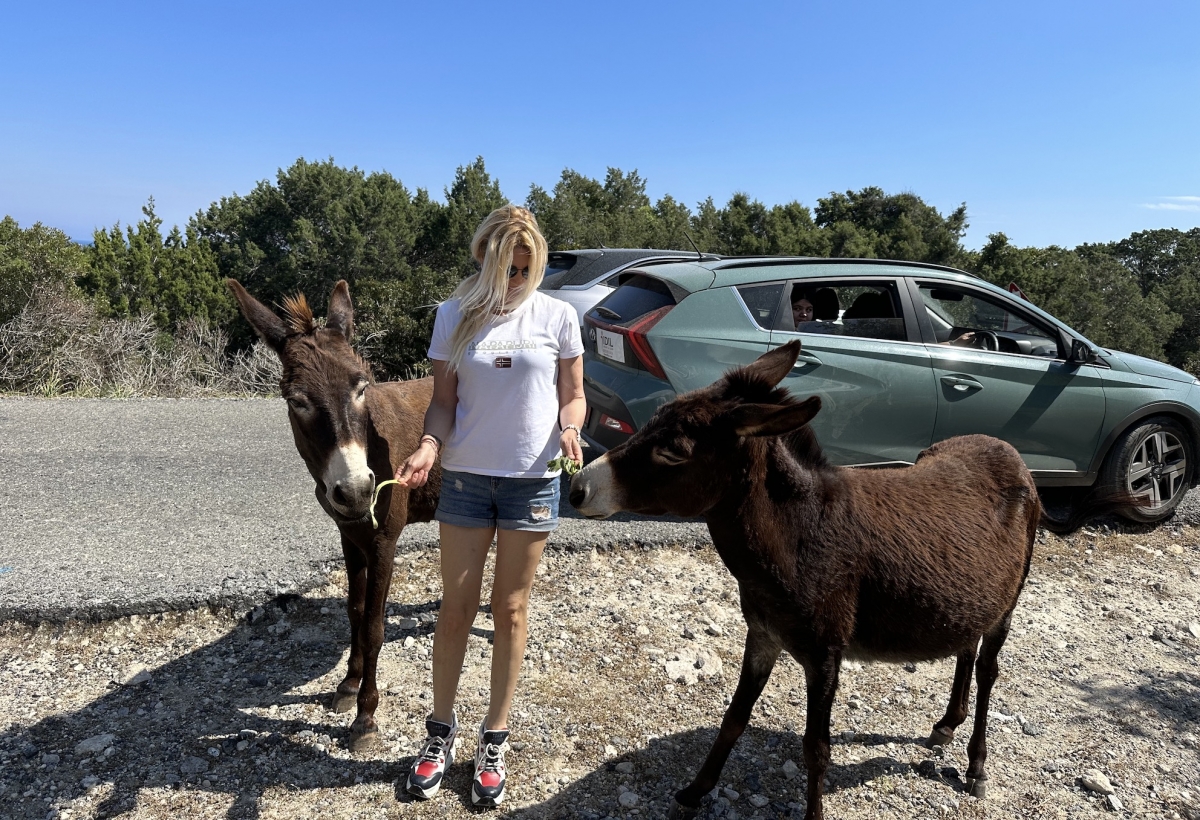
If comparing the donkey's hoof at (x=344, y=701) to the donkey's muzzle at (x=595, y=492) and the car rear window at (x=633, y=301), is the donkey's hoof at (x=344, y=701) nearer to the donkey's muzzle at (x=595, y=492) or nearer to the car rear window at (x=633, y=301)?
the donkey's muzzle at (x=595, y=492)

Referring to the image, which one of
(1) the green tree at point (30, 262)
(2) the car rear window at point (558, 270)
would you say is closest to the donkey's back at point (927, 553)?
(2) the car rear window at point (558, 270)

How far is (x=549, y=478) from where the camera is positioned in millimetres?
2846

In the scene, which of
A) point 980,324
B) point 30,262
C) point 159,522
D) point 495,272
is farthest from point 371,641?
point 30,262

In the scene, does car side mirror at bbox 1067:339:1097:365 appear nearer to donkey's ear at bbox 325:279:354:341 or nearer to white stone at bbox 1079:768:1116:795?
white stone at bbox 1079:768:1116:795

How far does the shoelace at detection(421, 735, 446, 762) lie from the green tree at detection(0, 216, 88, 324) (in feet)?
41.3

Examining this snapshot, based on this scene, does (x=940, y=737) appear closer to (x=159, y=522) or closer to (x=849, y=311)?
(x=849, y=311)

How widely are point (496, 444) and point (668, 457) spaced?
2.29 feet

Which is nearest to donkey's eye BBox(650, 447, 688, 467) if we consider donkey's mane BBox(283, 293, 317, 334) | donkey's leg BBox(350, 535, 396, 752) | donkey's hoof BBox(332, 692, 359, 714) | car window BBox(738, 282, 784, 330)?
donkey's leg BBox(350, 535, 396, 752)

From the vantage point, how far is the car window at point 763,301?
5.56 meters

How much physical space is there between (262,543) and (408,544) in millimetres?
976

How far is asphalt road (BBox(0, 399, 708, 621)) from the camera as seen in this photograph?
164 inches

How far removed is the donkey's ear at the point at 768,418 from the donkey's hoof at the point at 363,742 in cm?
215

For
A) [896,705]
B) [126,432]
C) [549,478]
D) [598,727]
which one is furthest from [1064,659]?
[126,432]

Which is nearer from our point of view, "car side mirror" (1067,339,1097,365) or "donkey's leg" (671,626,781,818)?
"donkey's leg" (671,626,781,818)
